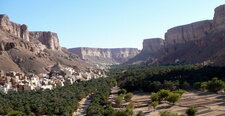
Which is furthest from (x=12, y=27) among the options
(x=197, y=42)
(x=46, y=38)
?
(x=197, y=42)

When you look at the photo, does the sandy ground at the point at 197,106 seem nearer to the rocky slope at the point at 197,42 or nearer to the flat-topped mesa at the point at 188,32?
the rocky slope at the point at 197,42

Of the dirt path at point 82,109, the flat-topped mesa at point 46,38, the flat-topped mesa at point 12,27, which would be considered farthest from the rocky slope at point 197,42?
the flat-topped mesa at point 12,27

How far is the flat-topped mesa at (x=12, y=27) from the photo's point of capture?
139125 mm

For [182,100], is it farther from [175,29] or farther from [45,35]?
[45,35]

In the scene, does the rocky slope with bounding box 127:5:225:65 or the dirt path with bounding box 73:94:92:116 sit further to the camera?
the rocky slope with bounding box 127:5:225:65

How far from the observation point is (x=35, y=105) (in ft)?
142

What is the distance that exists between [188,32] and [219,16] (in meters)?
29.6

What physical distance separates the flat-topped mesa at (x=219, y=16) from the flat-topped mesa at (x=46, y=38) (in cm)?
10526

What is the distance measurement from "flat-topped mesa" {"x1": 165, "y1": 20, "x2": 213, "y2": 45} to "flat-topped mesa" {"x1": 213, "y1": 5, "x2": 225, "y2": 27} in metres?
8.66

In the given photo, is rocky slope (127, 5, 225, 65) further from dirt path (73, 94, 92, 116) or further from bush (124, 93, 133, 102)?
dirt path (73, 94, 92, 116)

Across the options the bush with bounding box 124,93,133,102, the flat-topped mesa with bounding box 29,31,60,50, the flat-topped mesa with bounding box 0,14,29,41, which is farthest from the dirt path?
the flat-topped mesa with bounding box 29,31,60,50

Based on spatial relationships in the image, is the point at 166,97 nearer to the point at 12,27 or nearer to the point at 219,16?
the point at 219,16

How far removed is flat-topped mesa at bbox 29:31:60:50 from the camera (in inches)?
7371

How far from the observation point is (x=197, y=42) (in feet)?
483
